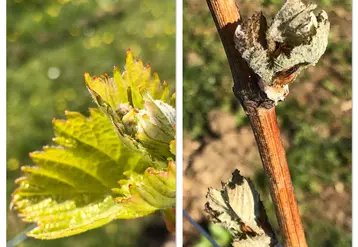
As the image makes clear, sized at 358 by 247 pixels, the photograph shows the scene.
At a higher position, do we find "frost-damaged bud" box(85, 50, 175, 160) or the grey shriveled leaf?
"frost-damaged bud" box(85, 50, 175, 160)

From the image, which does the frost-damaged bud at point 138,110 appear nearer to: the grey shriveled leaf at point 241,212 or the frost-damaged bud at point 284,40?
the grey shriveled leaf at point 241,212

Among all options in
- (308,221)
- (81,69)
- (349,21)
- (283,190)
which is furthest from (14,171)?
(283,190)

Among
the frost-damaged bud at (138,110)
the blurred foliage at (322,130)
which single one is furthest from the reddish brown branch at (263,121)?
the blurred foliage at (322,130)

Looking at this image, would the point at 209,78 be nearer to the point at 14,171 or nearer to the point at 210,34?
the point at 210,34

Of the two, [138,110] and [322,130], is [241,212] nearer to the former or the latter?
[138,110]

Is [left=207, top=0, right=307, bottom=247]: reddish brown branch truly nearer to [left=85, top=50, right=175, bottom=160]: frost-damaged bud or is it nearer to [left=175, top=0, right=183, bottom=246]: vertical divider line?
[left=85, top=50, right=175, bottom=160]: frost-damaged bud

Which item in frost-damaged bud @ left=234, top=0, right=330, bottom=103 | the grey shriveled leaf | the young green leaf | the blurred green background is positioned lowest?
the grey shriveled leaf

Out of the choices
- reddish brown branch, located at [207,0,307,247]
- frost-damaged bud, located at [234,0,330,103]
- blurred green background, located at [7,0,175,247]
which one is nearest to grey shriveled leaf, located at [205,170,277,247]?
reddish brown branch, located at [207,0,307,247]
